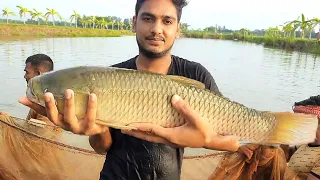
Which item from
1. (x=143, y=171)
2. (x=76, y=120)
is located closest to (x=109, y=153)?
(x=143, y=171)

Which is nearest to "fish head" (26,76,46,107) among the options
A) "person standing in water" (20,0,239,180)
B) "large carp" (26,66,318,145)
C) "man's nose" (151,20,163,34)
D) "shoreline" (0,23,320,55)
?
"large carp" (26,66,318,145)

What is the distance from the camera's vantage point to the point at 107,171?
1.86 m

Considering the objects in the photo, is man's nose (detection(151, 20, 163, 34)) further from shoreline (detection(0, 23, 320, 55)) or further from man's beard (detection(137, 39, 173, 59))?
shoreline (detection(0, 23, 320, 55))

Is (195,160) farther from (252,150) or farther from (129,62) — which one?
(129,62)

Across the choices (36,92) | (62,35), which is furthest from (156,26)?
(62,35)

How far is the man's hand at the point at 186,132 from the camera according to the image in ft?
4.87

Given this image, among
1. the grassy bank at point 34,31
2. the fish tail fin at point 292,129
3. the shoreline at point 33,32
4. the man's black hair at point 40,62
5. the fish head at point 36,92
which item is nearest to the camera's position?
the fish head at point 36,92

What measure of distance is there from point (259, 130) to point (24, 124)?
2591 mm

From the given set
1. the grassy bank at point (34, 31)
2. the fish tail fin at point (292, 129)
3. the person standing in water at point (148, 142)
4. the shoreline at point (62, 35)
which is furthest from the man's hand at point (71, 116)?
the grassy bank at point (34, 31)

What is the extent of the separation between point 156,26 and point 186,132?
0.59m

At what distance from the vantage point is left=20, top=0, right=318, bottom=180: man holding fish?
1505 mm

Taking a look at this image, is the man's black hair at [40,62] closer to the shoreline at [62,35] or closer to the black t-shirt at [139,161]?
the black t-shirt at [139,161]

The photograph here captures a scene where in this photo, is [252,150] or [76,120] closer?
[76,120]

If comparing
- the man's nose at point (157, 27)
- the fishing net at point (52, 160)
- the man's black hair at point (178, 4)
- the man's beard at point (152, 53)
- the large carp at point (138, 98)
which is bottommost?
the fishing net at point (52, 160)
